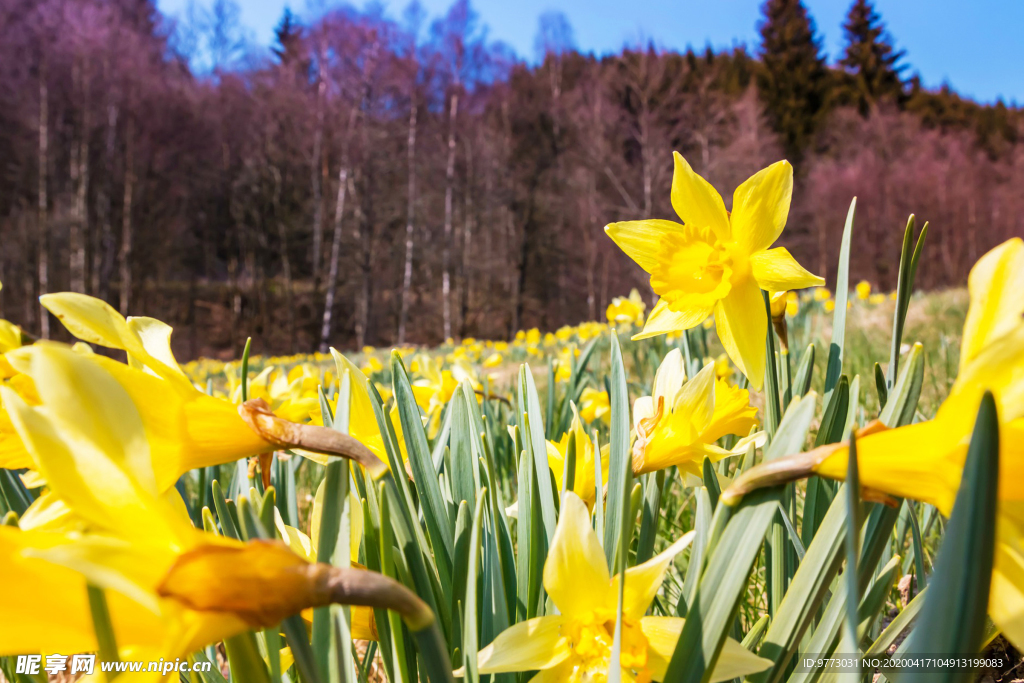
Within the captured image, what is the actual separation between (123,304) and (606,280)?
12.8 m

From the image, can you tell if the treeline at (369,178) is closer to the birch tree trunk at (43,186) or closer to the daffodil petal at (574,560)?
the birch tree trunk at (43,186)

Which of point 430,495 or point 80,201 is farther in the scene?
point 80,201

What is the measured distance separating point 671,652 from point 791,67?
32.6m

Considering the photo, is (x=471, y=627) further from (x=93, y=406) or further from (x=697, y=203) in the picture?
(x=697, y=203)

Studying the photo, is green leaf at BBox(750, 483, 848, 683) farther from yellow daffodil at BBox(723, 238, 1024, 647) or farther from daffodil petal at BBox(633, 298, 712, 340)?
daffodil petal at BBox(633, 298, 712, 340)

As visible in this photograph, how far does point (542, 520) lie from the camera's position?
0.55m

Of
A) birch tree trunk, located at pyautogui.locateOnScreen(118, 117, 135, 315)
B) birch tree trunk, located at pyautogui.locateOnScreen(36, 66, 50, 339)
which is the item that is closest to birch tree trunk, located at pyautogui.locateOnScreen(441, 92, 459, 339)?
birch tree trunk, located at pyautogui.locateOnScreen(118, 117, 135, 315)

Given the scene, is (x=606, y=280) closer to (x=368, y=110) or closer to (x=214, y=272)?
(x=368, y=110)

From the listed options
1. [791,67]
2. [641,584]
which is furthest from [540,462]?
[791,67]

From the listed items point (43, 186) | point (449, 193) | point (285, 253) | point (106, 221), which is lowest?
point (285, 253)

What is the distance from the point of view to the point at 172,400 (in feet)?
1.45

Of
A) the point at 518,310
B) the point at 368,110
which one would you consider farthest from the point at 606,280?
the point at 368,110

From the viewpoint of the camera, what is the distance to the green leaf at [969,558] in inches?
10.4

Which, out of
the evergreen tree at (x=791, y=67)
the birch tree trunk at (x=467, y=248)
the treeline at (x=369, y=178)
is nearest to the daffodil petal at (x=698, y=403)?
the treeline at (x=369, y=178)
